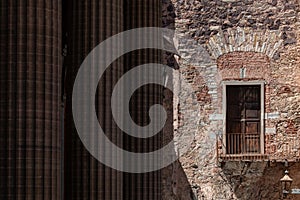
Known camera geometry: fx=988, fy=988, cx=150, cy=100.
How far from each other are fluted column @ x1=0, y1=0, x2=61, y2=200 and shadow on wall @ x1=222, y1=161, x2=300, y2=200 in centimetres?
1318

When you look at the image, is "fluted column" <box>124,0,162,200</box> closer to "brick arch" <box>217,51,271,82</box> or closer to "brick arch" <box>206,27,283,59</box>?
"brick arch" <box>217,51,271,82</box>

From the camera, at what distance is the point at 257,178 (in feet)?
68.2

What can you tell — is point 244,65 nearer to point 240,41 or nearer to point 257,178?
point 240,41

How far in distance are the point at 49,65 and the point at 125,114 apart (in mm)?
1411

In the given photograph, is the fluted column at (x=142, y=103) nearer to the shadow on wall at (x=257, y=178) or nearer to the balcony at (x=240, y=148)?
the balcony at (x=240, y=148)

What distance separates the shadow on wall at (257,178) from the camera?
20625mm

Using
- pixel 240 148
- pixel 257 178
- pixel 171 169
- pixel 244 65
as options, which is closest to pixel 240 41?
pixel 244 65

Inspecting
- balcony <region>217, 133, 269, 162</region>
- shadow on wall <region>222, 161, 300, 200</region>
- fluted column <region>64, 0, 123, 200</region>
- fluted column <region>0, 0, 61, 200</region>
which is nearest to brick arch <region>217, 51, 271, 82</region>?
balcony <region>217, 133, 269, 162</region>

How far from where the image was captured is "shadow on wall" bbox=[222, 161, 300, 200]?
20625 mm

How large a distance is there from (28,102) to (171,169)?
13712mm

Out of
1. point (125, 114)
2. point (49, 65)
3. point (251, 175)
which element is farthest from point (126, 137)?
point (251, 175)

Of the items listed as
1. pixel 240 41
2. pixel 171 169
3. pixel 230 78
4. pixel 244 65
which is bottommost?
pixel 171 169

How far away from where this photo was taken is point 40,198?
769cm

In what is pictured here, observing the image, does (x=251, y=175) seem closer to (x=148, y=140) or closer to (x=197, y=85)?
(x=197, y=85)
